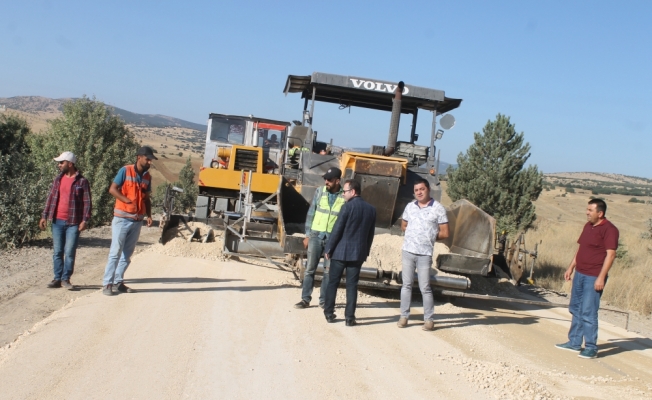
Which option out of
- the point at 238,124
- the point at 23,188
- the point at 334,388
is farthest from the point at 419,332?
the point at 238,124

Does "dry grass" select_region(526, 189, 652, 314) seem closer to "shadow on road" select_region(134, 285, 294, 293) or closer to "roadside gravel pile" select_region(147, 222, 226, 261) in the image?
"shadow on road" select_region(134, 285, 294, 293)

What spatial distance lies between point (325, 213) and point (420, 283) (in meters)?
1.44

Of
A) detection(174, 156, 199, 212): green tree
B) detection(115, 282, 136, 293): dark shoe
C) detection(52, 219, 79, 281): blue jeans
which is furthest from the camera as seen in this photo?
detection(174, 156, 199, 212): green tree

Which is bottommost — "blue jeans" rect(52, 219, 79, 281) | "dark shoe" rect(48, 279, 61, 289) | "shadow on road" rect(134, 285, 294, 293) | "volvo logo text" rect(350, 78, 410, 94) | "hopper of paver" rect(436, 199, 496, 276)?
"dark shoe" rect(48, 279, 61, 289)

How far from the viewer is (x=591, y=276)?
7.02m

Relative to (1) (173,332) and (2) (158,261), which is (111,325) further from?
(2) (158,261)

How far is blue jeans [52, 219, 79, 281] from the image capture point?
7883 millimetres

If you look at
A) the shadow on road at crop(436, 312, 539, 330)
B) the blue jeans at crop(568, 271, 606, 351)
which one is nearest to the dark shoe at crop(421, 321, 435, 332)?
the shadow on road at crop(436, 312, 539, 330)

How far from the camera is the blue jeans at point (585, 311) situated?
6879mm

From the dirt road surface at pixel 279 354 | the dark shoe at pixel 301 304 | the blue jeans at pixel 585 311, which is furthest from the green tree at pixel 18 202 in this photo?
the blue jeans at pixel 585 311

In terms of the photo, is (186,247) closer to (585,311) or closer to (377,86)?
(377,86)

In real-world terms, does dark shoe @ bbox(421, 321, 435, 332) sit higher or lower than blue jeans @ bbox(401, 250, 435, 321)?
lower

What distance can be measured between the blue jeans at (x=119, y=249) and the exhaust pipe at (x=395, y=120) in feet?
15.7

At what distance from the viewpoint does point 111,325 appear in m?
6.11
